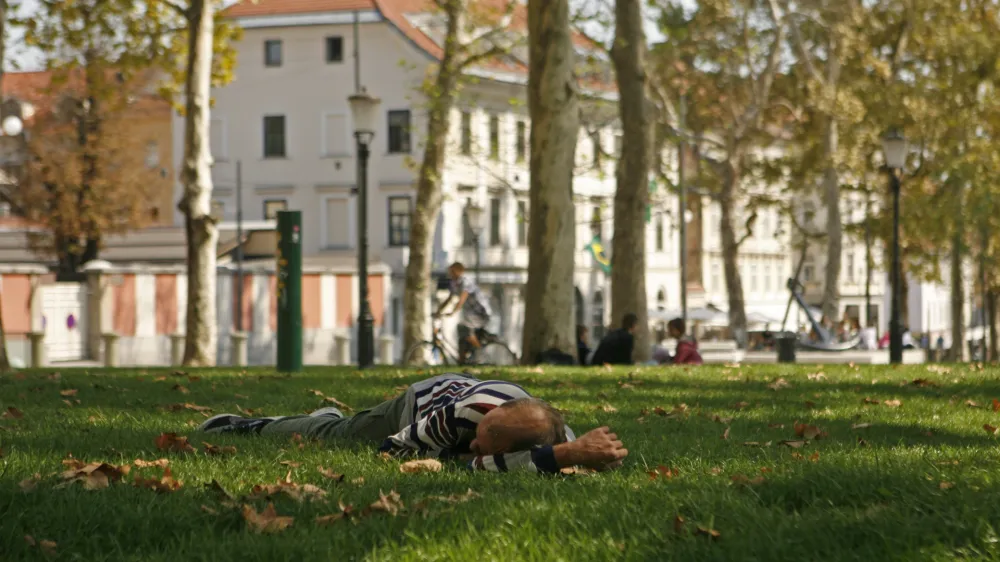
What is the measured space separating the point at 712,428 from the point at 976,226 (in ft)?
120

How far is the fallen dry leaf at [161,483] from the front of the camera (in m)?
5.88

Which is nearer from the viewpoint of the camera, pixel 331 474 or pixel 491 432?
pixel 331 474

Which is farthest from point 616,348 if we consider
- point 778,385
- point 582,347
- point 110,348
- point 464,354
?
point 110,348

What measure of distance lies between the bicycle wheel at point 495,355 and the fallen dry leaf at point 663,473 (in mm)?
13447

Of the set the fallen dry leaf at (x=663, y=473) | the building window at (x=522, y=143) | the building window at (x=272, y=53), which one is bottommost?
the fallen dry leaf at (x=663, y=473)

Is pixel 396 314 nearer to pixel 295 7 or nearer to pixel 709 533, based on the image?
pixel 295 7

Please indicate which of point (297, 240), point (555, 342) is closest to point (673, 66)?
point (555, 342)

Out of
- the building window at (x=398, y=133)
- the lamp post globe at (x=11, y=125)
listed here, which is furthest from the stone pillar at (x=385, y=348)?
the lamp post globe at (x=11, y=125)

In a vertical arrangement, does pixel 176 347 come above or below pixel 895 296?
below

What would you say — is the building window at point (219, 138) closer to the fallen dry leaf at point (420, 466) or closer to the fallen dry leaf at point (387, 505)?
the fallen dry leaf at point (420, 466)

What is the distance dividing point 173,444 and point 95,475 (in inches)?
63.1

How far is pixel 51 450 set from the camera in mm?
7410

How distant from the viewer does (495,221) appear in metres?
65.2

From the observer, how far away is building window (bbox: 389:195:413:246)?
6134 cm
